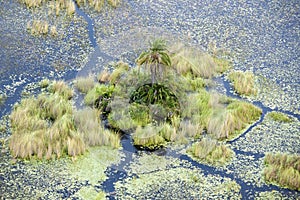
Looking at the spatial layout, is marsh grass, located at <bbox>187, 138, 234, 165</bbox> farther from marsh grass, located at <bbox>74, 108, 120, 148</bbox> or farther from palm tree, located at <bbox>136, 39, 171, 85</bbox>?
palm tree, located at <bbox>136, 39, 171, 85</bbox>

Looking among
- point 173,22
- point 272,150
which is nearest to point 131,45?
point 173,22

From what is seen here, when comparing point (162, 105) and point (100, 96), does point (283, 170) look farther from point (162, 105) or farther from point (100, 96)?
point (100, 96)

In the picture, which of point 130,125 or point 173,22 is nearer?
point 130,125

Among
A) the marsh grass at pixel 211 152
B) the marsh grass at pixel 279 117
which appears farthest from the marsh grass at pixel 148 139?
the marsh grass at pixel 279 117

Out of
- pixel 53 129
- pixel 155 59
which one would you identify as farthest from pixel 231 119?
pixel 53 129

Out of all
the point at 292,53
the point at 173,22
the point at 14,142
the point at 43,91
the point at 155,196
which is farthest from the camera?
the point at 173,22

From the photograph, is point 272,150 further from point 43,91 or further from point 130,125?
point 43,91

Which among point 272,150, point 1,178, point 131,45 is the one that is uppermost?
point 131,45
